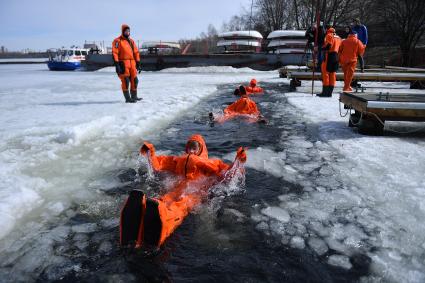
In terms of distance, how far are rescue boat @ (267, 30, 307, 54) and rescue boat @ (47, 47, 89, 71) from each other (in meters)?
18.1

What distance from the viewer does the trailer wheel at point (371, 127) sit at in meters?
5.71

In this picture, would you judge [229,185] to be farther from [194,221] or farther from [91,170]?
[91,170]

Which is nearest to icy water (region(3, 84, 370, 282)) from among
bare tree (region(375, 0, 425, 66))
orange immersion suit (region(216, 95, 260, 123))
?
orange immersion suit (region(216, 95, 260, 123))

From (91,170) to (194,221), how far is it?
188 cm

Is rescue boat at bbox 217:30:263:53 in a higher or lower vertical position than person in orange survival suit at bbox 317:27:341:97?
higher

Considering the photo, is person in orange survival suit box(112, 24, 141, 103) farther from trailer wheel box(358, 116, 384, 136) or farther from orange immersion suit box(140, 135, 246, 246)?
trailer wheel box(358, 116, 384, 136)

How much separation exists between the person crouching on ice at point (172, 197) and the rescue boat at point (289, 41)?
25228mm

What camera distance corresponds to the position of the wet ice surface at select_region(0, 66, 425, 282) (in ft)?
7.87

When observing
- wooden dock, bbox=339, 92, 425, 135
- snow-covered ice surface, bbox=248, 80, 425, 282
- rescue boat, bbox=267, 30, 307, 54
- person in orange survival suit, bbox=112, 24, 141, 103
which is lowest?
snow-covered ice surface, bbox=248, 80, 425, 282

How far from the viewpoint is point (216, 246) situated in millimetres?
2691

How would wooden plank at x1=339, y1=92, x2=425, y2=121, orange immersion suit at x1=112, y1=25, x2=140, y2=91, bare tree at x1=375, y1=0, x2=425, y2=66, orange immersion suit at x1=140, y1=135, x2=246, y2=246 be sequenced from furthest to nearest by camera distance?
1. bare tree at x1=375, y1=0, x2=425, y2=66
2. orange immersion suit at x1=112, y1=25, x2=140, y2=91
3. wooden plank at x1=339, y1=92, x2=425, y2=121
4. orange immersion suit at x1=140, y1=135, x2=246, y2=246

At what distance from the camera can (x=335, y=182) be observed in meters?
3.83

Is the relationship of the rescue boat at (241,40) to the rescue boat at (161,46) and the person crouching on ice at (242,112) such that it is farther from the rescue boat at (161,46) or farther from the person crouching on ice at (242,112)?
the person crouching on ice at (242,112)

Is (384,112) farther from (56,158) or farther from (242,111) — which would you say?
(56,158)
